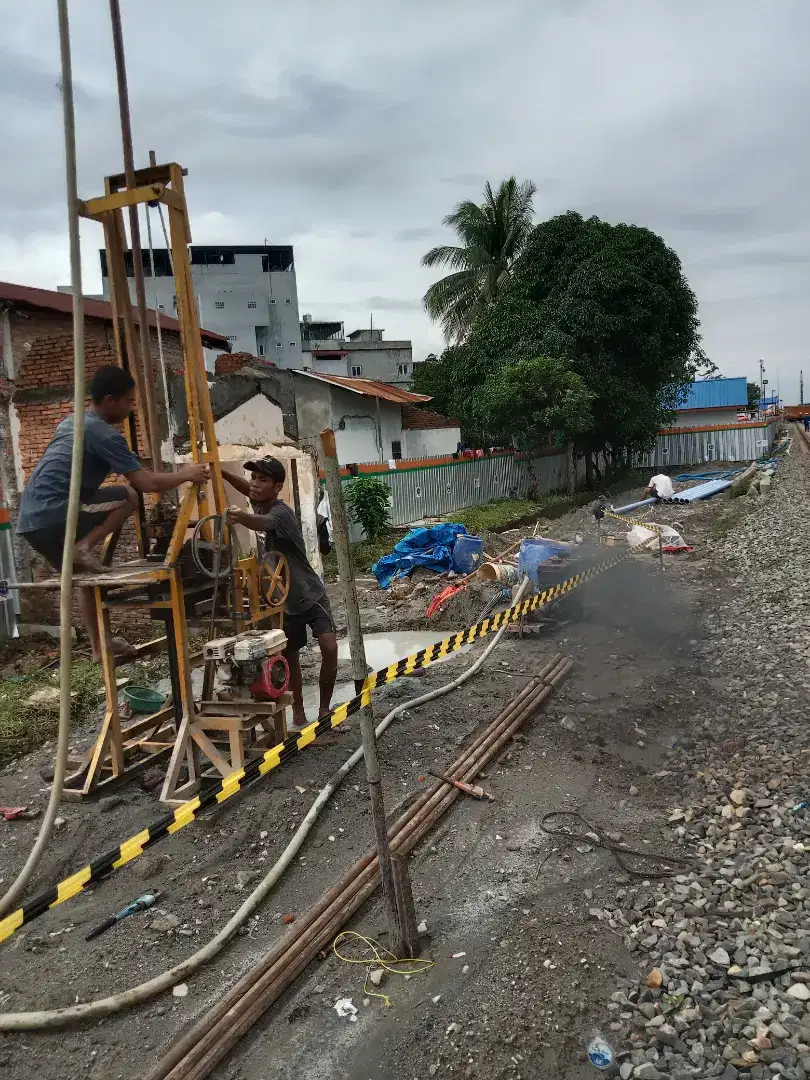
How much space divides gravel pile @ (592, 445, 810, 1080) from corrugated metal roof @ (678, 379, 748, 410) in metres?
45.1

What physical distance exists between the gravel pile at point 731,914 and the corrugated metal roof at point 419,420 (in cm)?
2073

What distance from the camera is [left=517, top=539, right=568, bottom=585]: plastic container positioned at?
8.97 meters

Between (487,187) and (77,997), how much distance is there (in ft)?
94.2

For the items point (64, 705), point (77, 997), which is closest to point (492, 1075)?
point (77, 997)

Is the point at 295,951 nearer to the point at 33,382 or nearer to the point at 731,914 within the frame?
the point at 731,914

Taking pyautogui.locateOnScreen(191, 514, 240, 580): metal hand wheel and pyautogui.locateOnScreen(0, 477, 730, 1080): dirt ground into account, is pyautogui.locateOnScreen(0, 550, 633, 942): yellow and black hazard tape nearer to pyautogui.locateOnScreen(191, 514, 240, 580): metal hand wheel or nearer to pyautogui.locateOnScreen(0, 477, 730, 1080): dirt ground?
pyautogui.locateOnScreen(0, 477, 730, 1080): dirt ground

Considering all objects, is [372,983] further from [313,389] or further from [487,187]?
→ [487,187]

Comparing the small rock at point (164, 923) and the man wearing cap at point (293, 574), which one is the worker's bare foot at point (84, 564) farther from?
the small rock at point (164, 923)

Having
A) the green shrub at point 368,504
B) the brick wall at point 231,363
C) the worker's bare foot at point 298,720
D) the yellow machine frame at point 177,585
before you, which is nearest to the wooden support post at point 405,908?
the yellow machine frame at point 177,585

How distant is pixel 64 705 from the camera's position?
2717 millimetres

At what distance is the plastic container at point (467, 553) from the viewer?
11.5 metres

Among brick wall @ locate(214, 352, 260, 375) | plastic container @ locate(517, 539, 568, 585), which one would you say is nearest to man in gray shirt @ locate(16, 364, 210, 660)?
plastic container @ locate(517, 539, 568, 585)

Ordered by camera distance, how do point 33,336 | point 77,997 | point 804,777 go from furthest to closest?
point 33,336 → point 804,777 → point 77,997

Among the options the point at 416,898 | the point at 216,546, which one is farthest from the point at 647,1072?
the point at 216,546
